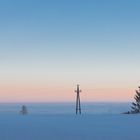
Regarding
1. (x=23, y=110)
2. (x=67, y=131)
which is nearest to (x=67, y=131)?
(x=67, y=131)

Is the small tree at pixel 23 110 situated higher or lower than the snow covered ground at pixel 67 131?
higher

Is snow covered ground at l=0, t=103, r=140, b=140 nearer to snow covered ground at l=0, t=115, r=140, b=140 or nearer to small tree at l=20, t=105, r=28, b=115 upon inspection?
snow covered ground at l=0, t=115, r=140, b=140

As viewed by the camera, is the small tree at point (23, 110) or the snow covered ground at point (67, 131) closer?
the snow covered ground at point (67, 131)

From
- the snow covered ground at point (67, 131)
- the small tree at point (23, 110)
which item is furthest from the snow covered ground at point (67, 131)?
the small tree at point (23, 110)

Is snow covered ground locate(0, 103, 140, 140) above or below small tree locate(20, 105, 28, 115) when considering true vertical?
below

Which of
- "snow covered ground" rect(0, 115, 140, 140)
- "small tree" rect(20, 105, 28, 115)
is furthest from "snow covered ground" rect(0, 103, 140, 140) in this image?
"small tree" rect(20, 105, 28, 115)

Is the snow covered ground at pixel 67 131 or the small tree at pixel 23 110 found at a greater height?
the small tree at pixel 23 110

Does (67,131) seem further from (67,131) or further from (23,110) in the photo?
(23,110)

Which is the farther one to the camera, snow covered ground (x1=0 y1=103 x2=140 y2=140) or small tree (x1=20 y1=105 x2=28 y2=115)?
small tree (x1=20 y1=105 x2=28 y2=115)

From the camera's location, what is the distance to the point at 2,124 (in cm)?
1358

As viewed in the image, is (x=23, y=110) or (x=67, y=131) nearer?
(x=67, y=131)

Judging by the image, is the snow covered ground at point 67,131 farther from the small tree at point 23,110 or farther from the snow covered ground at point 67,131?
the small tree at point 23,110

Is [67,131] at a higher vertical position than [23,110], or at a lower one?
lower

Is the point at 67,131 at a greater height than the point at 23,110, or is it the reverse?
the point at 23,110
